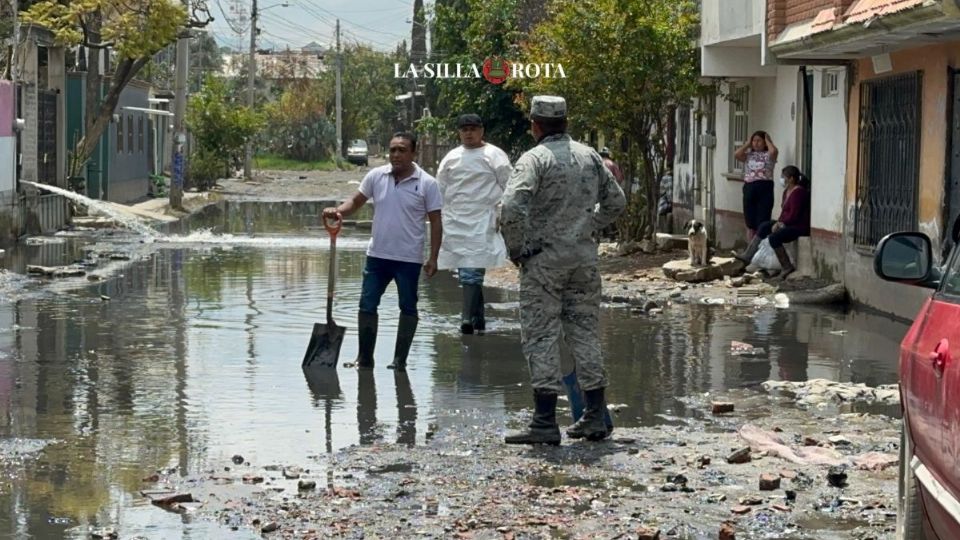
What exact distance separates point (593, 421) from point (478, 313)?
16.6ft

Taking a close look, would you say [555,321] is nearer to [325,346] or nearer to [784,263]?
[325,346]

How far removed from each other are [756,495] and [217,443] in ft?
9.41

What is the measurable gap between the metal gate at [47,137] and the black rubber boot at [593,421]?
20544 mm

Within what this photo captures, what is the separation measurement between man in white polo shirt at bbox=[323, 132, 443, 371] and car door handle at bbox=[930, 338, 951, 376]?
270 inches

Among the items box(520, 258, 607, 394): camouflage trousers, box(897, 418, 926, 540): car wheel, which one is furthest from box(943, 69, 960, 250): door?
box(897, 418, 926, 540): car wheel

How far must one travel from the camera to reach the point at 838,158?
17.9 metres

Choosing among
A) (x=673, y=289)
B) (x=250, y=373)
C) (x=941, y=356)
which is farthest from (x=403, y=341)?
(x=941, y=356)

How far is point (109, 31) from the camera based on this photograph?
2981cm

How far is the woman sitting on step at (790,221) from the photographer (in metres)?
18.4

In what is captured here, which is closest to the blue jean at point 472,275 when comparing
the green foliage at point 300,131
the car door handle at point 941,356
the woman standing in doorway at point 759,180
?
the woman standing in doorway at point 759,180

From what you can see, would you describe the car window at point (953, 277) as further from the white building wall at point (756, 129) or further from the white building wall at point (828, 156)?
the white building wall at point (756, 129)

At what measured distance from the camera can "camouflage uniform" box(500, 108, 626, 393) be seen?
8.38 metres

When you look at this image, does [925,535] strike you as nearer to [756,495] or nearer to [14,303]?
[756,495]

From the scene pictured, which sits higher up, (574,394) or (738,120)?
(738,120)
